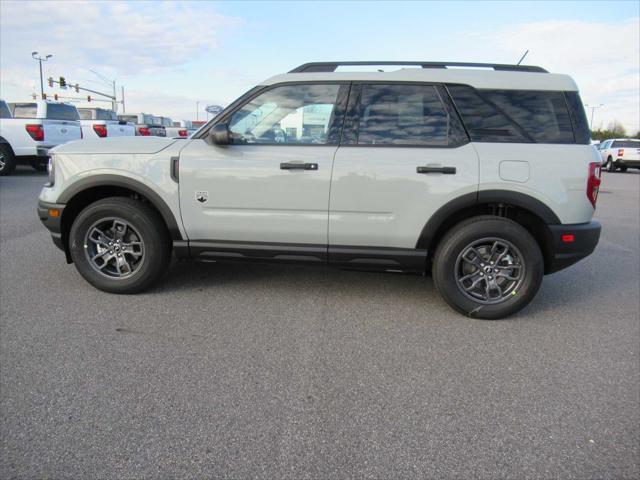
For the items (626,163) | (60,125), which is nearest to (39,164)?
(60,125)

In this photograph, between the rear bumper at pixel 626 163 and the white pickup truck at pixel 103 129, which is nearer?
the white pickup truck at pixel 103 129

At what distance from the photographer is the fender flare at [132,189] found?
4.07 meters

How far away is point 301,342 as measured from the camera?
3.39 meters

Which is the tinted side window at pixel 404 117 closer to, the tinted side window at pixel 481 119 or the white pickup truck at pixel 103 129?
the tinted side window at pixel 481 119

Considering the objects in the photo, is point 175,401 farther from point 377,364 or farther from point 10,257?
point 10,257

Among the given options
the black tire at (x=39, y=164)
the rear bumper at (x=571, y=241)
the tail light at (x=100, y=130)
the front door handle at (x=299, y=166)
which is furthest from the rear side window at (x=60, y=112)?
the rear bumper at (x=571, y=241)

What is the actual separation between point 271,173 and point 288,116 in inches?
19.9

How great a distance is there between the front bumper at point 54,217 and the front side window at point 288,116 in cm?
167

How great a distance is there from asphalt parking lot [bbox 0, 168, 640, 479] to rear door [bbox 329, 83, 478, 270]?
1.90 feet

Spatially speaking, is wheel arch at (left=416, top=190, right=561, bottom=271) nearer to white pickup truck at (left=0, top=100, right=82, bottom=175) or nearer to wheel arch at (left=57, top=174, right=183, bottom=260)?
wheel arch at (left=57, top=174, right=183, bottom=260)

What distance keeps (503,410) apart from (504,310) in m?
1.40

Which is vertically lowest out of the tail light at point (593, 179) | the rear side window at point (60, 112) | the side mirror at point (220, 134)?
the tail light at point (593, 179)

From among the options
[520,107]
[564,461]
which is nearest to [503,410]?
[564,461]

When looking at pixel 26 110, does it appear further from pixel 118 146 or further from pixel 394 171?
pixel 394 171
